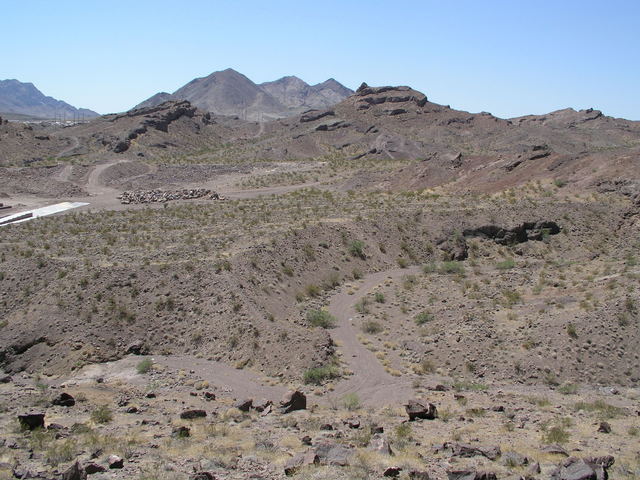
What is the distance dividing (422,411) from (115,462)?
24.9 feet

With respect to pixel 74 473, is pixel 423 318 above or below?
above

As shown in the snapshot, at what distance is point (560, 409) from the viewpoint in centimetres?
1681

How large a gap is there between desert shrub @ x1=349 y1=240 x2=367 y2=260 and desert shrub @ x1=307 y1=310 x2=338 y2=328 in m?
8.36

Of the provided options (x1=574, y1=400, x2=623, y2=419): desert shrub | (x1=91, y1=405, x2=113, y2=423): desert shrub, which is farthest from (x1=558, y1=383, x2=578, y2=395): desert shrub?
(x1=91, y1=405, x2=113, y2=423): desert shrub

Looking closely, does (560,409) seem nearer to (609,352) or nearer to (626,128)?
(609,352)

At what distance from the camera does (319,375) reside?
20.6 m

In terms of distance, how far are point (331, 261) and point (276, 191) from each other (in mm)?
25309

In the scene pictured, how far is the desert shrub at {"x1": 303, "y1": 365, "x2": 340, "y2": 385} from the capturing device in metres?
20.5

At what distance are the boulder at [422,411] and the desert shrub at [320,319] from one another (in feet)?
30.6

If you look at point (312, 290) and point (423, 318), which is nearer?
point (423, 318)

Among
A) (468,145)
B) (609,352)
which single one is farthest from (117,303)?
(468,145)

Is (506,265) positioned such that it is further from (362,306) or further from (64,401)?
(64,401)

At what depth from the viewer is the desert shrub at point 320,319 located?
25594 mm

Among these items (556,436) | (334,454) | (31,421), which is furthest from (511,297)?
(31,421)
